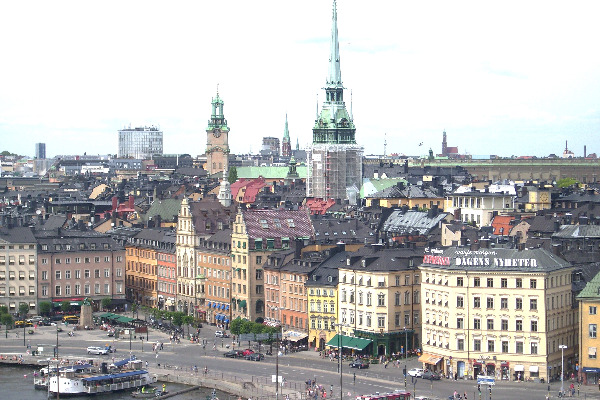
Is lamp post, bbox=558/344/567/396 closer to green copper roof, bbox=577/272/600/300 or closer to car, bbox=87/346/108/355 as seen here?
green copper roof, bbox=577/272/600/300

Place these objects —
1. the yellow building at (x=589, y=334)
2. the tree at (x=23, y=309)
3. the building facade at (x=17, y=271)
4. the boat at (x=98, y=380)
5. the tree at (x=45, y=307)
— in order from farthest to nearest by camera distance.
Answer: the building facade at (x=17, y=271) → the tree at (x=45, y=307) → the tree at (x=23, y=309) → the boat at (x=98, y=380) → the yellow building at (x=589, y=334)

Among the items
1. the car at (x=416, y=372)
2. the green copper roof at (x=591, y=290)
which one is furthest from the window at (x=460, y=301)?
the green copper roof at (x=591, y=290)

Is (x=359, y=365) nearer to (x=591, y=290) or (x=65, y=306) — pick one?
(x=591, y=290)

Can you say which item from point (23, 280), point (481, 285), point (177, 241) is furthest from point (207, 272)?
point (481, 285)

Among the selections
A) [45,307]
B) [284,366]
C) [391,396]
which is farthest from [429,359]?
[45,307]

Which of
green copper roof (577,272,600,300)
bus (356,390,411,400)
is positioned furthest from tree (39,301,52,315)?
green copper roof (577,272,600,300)

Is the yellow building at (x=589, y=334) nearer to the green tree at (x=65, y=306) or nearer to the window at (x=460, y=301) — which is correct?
the window at (x=460, y=301)

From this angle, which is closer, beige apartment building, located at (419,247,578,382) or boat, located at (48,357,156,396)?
beige apartment building, located at (419,247,578,382)
